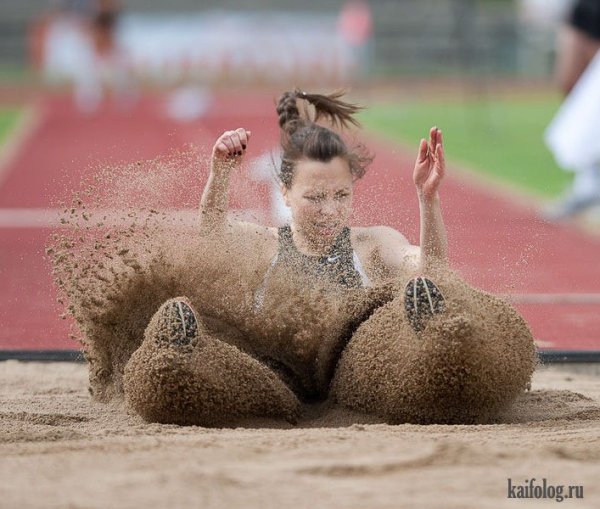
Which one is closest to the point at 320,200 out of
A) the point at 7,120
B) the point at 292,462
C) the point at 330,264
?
the point at 330,264

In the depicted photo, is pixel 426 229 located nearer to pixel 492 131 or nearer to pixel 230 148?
pixel 230 148

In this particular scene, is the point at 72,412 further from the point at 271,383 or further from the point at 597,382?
the point at 597,382

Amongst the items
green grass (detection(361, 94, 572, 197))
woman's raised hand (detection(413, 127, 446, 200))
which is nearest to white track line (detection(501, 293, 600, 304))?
woman's raised hand (detection(413, 127, 446, 200))

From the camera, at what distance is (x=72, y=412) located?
4.01 m

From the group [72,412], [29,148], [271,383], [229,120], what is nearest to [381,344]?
[271,383]

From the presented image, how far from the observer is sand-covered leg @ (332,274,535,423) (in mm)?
3459

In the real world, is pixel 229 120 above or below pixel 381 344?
above

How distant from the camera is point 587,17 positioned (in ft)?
32.7

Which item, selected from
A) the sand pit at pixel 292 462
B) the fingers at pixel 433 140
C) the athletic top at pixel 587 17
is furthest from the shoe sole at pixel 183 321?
the athletic top at pixel 587 17

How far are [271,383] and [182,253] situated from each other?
25.8 inches

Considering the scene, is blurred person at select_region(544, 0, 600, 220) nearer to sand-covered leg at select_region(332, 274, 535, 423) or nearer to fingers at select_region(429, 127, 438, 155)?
fingers at select_region(429, 127, 438, 155)

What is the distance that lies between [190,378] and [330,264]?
82 centimetres

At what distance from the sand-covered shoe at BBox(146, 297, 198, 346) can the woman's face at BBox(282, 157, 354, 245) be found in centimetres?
77

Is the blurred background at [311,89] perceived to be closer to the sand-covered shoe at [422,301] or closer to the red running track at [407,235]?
the red running track at [407,235]
